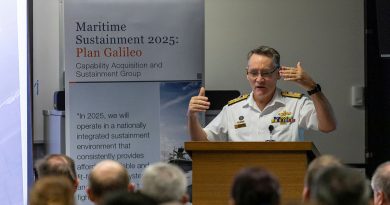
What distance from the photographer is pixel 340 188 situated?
308 cm

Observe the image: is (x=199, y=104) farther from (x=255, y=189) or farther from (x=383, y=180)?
(x=255, y=189)

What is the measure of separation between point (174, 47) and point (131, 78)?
0.38 metres

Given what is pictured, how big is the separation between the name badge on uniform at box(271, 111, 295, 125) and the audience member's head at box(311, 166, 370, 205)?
1.97m

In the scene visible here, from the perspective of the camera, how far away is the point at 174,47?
20.5ft

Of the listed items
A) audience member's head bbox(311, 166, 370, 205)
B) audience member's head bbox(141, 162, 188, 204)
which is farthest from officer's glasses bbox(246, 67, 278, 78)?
audience member's head bbox(311, 166, 370, 205)

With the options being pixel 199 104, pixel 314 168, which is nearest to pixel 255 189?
pixel 314 168

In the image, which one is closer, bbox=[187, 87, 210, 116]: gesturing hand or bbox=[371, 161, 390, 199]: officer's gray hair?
bbox=[371, 161, 390, 199]: officer's gray hair

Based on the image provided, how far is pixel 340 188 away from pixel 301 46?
4257 millimetres

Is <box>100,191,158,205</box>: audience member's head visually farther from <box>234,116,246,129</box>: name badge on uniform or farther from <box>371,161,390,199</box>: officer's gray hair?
<box>234,116,246,129</box>: name badge on uniform

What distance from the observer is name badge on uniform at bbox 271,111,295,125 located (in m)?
5.18

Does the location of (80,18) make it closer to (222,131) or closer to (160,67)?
(160,67)

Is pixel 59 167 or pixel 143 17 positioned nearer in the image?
pixel 59 167

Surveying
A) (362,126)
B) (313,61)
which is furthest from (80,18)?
(362,126)

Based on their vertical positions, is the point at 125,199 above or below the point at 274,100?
below
